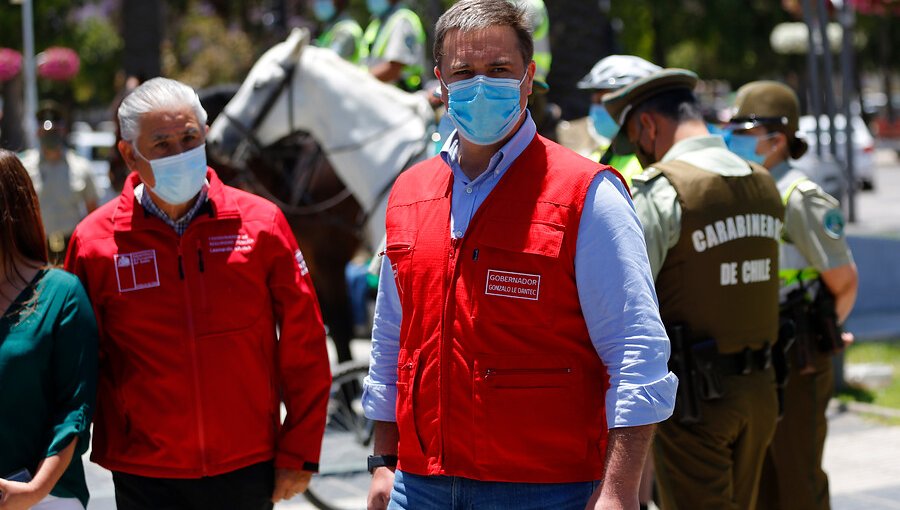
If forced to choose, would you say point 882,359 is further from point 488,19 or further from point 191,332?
point 488,19

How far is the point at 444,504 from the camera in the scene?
3076 mm

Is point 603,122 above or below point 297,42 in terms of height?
below

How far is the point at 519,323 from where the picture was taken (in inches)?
118

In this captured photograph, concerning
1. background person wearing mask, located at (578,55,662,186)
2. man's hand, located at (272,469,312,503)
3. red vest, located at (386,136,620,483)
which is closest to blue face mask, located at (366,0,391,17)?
background person wearing mask, located at (578,55,662,186)

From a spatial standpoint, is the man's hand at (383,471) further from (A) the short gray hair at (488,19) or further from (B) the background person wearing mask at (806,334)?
(B) the background person wearing mask at (806,334)

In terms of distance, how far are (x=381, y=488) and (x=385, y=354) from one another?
1.11 ft

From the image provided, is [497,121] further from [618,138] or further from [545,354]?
[618,138]

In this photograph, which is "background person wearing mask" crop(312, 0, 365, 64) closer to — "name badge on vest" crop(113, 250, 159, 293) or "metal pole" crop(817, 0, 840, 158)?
"metal pole" crop(817, 0, 840, 158)

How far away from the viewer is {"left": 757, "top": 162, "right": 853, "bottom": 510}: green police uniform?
5371 millimetres

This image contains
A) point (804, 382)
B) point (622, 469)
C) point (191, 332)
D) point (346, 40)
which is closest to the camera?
point (622, 469)

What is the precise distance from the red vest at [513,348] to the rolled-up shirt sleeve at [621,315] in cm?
4

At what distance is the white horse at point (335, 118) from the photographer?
8445 mm

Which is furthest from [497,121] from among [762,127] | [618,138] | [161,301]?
[762,127]

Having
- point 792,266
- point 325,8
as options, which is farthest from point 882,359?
point 792,266
